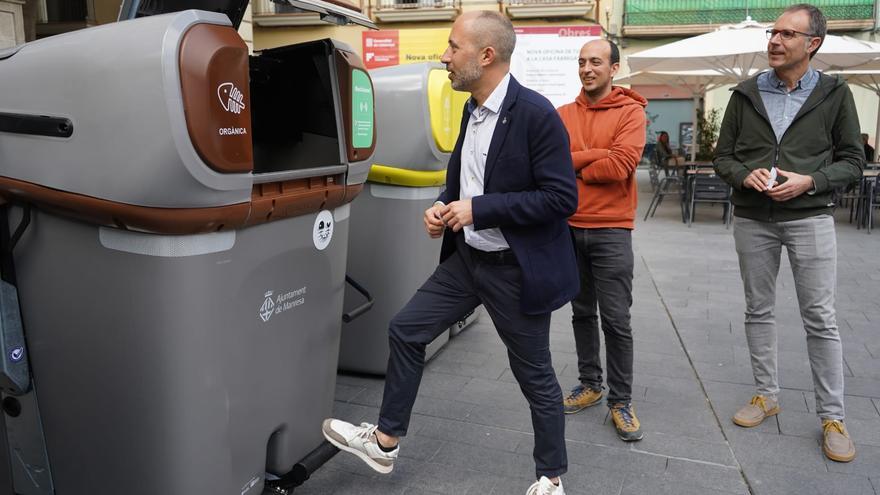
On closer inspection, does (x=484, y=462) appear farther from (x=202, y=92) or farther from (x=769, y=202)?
(x=202, y=92)

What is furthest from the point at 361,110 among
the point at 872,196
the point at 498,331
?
the point at 872,196

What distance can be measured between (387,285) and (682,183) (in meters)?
8.64

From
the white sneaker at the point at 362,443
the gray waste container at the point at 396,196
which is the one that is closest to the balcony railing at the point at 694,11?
the gray waste container at the point at 396,196

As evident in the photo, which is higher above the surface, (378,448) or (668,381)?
(378,448)

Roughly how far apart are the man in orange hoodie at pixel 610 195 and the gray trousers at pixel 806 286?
551 mm

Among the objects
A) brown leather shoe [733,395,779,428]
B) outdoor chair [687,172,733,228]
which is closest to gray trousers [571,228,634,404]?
brown leather shoe [733,395,779,428]

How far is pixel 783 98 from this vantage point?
9.96 feet

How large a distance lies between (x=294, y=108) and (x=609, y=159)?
4.31ft

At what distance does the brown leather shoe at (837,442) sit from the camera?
2.90 m

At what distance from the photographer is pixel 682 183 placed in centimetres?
1128

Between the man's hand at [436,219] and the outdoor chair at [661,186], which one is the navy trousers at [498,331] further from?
the outdoor chair at [661,186]

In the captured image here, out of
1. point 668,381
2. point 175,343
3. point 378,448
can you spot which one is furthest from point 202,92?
point 668,381

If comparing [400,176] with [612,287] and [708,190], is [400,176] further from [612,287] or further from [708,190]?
[708,190]

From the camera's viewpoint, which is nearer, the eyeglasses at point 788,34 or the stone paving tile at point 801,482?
the stone paving tile at point 801,482
